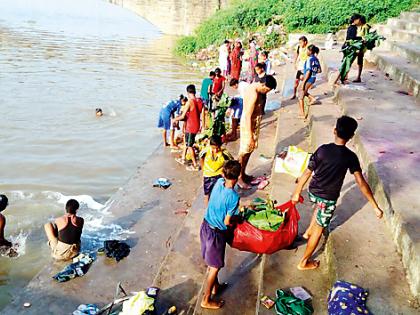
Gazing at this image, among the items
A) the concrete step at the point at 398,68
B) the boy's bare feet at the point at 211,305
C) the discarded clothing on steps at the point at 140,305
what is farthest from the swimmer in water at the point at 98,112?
the boy's bare feet at the point at 211,305

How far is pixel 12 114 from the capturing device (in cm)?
1321

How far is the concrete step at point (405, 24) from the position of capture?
41.8 feet

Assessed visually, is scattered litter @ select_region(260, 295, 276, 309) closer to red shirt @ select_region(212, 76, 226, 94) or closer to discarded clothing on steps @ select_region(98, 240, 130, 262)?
discarded clothing on steps @ select_region(98, 240, 130, 262)

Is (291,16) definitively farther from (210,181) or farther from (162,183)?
(210,181)

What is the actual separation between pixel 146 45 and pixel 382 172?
93.6 ft

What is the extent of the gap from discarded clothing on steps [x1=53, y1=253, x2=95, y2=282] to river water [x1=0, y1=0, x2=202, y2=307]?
0.67 meters

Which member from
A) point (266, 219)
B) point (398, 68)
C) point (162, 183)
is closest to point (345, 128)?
point (266, 219)

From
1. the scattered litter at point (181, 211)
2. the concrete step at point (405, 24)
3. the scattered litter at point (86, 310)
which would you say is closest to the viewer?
the scattered litter at point (86, 310)

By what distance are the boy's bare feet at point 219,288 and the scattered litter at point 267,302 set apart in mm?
608

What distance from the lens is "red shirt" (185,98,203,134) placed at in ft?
25.7

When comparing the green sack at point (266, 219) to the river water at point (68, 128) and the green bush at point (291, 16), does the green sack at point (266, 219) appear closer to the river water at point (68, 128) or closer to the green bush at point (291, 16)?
the river water at point (68, 128)

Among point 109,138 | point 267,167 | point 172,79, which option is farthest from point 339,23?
point 267,167

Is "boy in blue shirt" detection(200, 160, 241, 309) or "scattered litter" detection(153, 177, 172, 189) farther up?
"boy in blue shirt" detection(200, 160, 241, 309)

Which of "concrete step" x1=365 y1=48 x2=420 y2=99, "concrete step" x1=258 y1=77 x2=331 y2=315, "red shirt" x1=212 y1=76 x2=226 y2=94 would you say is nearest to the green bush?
"concrete step" x1=365 y1=48 x2=420 y2=99
